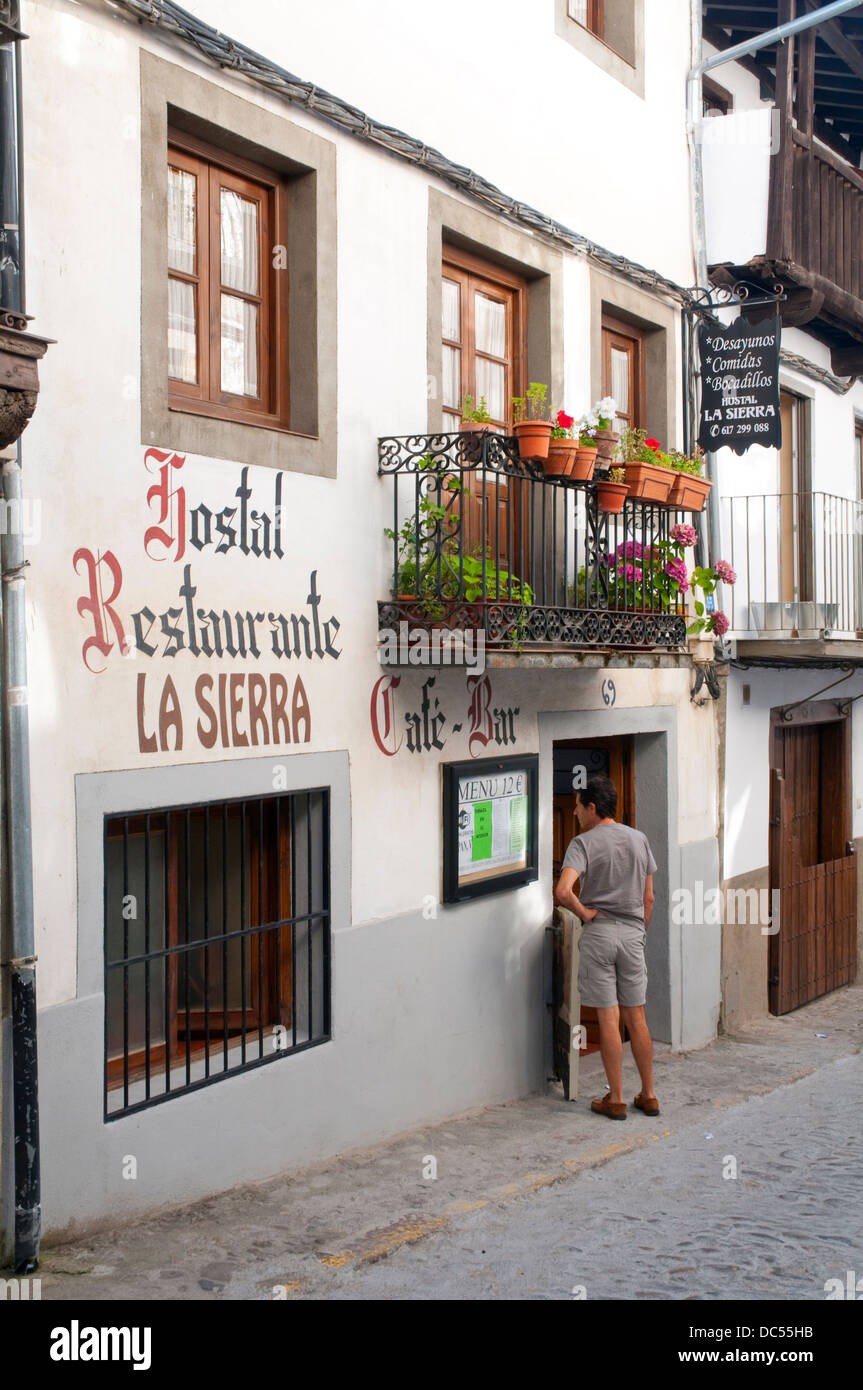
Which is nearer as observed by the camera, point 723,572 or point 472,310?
point 472,310

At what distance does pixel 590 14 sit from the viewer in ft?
31.4

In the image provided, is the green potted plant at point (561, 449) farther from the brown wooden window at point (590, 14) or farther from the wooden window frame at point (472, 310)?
the brown wooden window at point (590, 14)

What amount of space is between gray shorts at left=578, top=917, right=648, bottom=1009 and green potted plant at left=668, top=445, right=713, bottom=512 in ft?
8.66

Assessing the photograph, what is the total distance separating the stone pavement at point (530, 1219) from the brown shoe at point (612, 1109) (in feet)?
0.26

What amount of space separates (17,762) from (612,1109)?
4.44 metres

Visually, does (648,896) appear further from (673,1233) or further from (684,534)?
(673,1233)

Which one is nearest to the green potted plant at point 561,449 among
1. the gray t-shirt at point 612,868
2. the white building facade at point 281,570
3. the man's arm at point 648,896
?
the white building facade at point 281,570

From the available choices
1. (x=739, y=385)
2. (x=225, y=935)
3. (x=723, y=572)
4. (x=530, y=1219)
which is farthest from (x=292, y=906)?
(x=739, y=385)

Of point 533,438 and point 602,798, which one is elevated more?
point 533,438

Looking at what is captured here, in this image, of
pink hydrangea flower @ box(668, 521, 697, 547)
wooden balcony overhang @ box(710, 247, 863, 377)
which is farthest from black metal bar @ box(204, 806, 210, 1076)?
wooden balcony overhang @ box(710, 247, 863, 377)

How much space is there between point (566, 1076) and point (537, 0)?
21.7ft

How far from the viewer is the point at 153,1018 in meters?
6.09

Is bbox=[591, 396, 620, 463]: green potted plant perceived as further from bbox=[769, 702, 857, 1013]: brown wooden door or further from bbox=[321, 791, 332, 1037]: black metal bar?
bbox=[769, 702, 857, 1013]: brown wooden door

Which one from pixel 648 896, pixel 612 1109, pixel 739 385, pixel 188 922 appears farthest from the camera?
pixel 739 385
